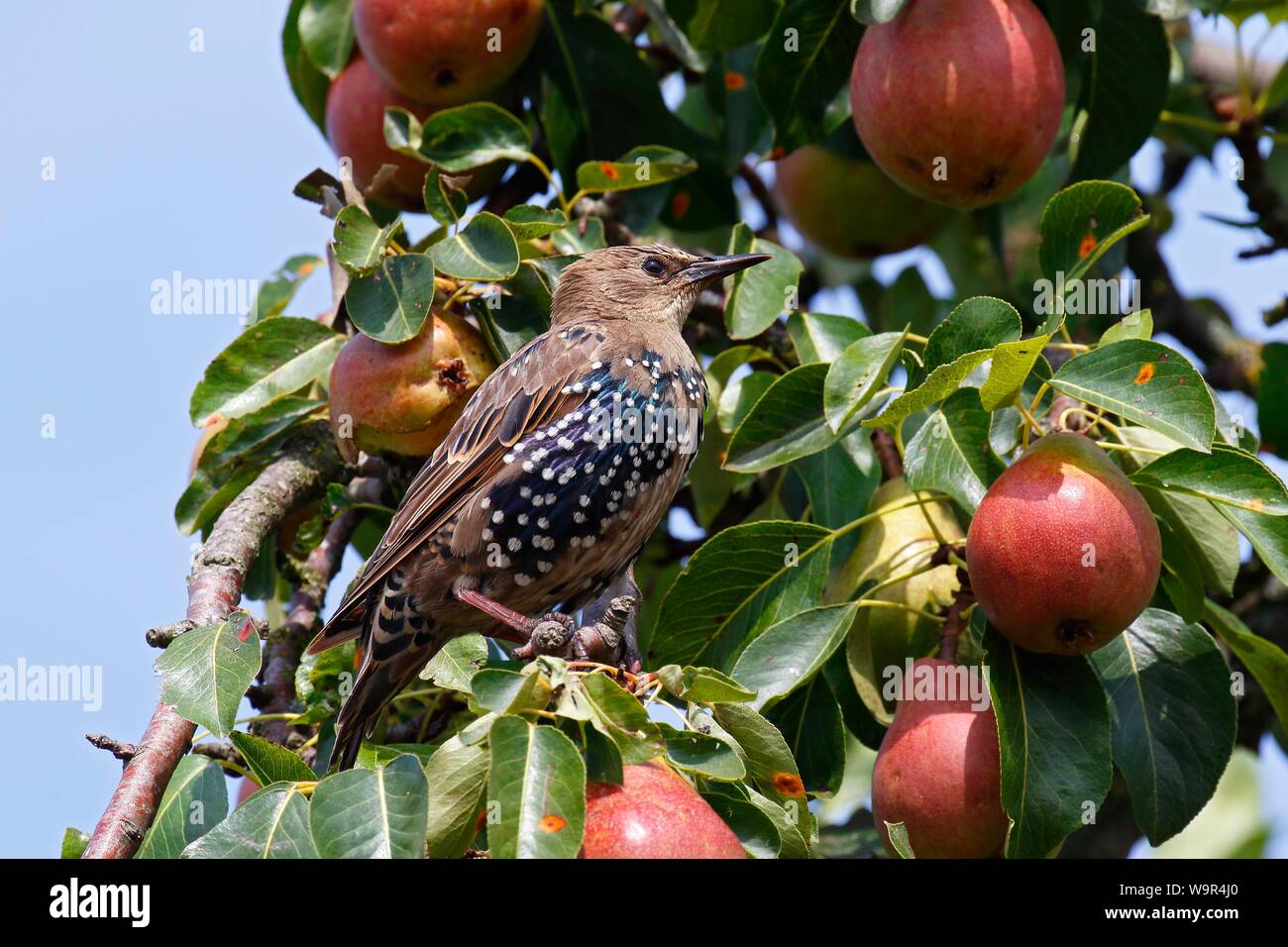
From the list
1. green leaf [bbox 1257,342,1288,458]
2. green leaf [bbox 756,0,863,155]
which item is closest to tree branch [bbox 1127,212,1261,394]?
green leaf [bbox 1257,342,1288,458]

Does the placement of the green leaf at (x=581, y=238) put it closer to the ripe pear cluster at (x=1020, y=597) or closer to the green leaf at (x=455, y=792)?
the ripe pear cluster at (x=1020, y=597)

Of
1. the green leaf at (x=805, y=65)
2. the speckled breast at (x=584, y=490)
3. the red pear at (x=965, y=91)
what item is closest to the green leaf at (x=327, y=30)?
the green leaf at (x=805, y=65)

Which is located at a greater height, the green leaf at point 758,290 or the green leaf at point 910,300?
the green leaf at point 758,290

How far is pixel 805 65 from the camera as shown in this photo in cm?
461

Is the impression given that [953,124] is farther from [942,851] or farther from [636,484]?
[942,851]

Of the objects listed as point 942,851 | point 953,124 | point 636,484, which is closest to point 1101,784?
point 942,851

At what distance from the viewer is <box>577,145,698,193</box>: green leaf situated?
4359mm

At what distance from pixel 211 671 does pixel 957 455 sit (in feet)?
5.65

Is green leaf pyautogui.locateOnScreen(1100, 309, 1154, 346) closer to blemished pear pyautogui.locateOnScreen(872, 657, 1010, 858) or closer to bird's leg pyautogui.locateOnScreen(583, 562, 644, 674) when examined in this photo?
blemished pear pyautogui.locateOnScreen(872, 657, 1010, 858)

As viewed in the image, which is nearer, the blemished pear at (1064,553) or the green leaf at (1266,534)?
the blemished pear at (1064,553)

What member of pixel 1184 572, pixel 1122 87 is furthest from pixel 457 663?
pixel 1122 87

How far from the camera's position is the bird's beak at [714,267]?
14.5ft

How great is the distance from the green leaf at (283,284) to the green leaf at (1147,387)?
2.78 meters
